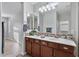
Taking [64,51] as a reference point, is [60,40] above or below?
above

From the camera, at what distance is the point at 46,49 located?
2230 mm

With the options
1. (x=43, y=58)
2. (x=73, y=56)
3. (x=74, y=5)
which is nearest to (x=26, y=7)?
(x=74, y=5)

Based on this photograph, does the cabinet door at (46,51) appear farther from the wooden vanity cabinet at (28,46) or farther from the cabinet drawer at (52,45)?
the wooden vanity cabinet at (28,46)

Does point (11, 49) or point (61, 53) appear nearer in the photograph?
point (61, 53)

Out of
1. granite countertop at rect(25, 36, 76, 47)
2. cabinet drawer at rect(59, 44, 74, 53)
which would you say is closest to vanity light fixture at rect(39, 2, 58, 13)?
granite countertop at rect(25, 36, 76, 47)

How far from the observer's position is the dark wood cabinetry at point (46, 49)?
1989mm

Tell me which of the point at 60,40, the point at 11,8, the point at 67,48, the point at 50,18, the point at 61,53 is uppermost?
the point at 11,8

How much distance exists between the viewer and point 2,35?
2139 millimetres

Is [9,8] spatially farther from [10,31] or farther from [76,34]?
[76,34]

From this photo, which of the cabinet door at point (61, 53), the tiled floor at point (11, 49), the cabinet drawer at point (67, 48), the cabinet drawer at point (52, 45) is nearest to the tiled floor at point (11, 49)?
the tiled floor at point (11, 49)

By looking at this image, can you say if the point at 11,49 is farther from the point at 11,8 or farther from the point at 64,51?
the point at 64,51

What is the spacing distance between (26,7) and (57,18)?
605 mm

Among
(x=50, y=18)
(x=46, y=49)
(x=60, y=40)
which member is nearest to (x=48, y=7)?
(x=50, y=18)

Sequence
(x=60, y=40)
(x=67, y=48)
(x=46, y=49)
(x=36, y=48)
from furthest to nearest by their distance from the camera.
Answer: (x=36, y=48) < (x=46, y=49) < (x=60, y=40) < (x=67, y=48)
